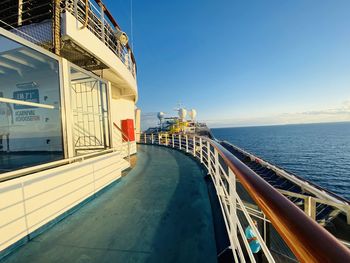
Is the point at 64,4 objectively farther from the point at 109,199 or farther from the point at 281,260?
the point at 281,260

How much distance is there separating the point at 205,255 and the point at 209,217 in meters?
0.60

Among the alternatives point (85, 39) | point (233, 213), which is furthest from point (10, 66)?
point (233, 213)

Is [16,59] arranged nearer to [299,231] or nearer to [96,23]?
[96,23]

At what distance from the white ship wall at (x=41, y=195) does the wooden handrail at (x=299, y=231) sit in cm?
231

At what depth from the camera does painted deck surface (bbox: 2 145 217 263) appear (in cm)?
161

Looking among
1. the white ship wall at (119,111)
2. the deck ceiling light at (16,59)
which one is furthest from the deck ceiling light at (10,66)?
the white ship wall at (119,111)

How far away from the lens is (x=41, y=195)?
2.08m

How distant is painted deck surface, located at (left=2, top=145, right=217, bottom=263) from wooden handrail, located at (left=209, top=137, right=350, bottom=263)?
125 cm

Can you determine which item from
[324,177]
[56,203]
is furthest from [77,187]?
[324,177]

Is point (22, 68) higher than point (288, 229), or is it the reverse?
point (22, 68)

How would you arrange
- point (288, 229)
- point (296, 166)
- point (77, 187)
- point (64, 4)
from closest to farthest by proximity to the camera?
point (288, 229)
point (77, 187)
point (64, 4)
point (296, 166)

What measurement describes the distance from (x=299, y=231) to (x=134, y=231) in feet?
6.29

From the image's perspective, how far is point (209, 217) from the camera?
2146mm

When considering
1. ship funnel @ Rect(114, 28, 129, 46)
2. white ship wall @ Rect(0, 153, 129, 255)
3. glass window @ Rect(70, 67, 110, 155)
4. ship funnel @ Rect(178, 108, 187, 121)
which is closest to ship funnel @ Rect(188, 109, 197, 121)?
ship funnel @ Rect(178, 108, 187, 121)
